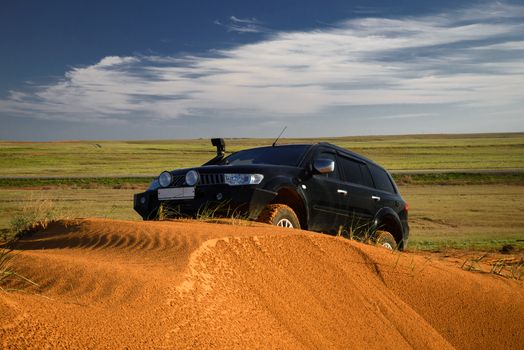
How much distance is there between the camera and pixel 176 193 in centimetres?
664

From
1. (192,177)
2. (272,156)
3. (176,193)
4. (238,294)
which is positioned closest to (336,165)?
(272,156)

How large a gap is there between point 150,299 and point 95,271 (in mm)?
579

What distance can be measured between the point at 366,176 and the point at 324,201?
1.48 metres

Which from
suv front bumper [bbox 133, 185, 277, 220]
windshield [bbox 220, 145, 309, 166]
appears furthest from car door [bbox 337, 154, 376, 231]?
suv front bumper [bbox 133, 185, 277, 220]

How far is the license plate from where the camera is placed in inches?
258

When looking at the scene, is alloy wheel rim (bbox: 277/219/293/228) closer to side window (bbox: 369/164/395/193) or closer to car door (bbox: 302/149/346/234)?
car door (bbox: 302/149/346/234)

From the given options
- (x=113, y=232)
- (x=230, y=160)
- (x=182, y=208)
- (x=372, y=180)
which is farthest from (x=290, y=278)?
(x=372, y=180)

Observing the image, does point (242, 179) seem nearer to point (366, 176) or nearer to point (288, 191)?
point (288, 191)

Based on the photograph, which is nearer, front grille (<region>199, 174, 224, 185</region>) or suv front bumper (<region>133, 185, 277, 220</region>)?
suv front bumper (<region>133, 185, 277, 220</region>)

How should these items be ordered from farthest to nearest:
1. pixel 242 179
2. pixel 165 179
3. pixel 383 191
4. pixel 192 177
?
pixel 383 191 < pixel 165 179 < pixel 192 177 < pixel 242 179

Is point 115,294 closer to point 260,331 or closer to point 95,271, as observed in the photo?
point 95,271

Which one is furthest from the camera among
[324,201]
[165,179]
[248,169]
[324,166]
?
[324,201]

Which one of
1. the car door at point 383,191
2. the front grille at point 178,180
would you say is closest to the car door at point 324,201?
the car door at point 383,191

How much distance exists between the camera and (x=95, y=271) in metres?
3.73
